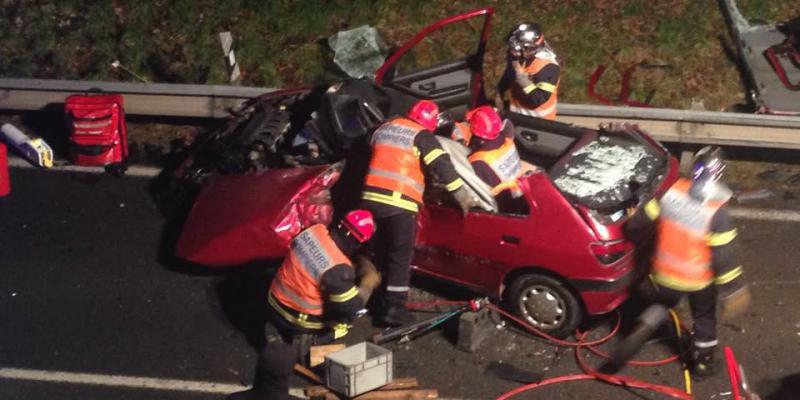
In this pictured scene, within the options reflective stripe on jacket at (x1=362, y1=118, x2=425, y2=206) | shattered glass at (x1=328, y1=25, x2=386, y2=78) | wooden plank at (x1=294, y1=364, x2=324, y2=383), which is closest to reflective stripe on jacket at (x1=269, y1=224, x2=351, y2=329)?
wooden plank at (x1=294, y1=364, x2=324, y2=383)

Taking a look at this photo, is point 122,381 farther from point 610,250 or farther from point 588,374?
point 610,250

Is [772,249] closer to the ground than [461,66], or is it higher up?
closer to the ground

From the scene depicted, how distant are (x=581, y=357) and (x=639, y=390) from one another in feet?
1.88

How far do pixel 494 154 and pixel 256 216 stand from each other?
7.11 feet

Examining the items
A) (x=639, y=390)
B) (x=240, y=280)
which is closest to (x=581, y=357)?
(x=639, y=390)

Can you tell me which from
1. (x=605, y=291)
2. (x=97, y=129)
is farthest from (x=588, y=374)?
(x=97, y=129)

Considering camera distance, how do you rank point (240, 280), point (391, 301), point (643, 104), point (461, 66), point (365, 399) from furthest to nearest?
point (643, 104), point (461, 66), point (240, 280), point (391, 301), point (365, 399)

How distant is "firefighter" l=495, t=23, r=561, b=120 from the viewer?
10484mm

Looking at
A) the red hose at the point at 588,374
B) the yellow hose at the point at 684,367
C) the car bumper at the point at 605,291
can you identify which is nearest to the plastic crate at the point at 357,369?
the red hose at the point at 588,374

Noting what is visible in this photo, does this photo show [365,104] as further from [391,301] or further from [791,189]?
[791,189]

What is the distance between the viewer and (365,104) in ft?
34.2

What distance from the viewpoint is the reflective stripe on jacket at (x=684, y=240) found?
309 inches

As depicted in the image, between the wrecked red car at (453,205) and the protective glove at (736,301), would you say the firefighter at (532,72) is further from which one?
the protective glove at (736,301)

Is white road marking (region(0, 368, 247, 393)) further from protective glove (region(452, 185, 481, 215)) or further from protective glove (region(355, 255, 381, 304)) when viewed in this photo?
protective glove (region(452, 185, 481, 215))
